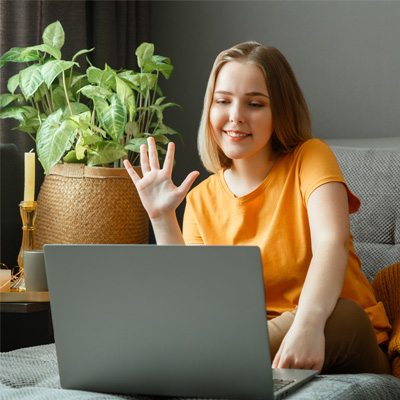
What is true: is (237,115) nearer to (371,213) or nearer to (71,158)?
(371,213)

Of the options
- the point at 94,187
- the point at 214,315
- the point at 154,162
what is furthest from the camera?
the point at 94,187

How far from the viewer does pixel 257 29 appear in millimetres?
2453

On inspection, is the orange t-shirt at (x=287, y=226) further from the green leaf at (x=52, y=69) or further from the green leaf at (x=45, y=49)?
the green leaf at (x=45, y=49)

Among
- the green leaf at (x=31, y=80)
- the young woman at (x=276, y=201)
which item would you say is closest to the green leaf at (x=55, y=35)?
the green leaf at (x=31, y=80)

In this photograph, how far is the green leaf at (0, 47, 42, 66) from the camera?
6.63 feet

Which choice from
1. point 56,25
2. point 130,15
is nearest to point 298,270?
point 56,25

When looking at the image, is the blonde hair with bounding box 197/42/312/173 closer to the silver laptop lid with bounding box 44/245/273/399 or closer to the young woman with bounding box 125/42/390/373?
the young woman with bounding box 125/42/390/373

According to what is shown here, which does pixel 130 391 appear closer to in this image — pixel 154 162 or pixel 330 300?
pixel 330 300

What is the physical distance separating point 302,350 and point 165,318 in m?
0.28

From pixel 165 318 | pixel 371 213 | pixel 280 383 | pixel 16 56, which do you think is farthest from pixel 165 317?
pixel 16 56

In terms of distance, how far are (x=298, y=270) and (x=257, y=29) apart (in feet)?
4.42

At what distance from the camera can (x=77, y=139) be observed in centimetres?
217

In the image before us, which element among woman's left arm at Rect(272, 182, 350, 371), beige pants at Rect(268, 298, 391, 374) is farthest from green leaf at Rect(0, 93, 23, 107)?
beige pants at Rect(268, 298, 391, 374)

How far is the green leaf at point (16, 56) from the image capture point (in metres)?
2.02
